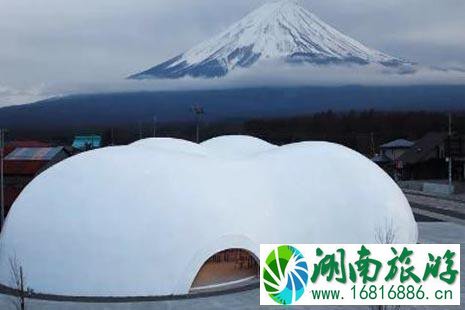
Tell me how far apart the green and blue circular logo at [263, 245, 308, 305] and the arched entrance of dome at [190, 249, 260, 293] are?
295 cm

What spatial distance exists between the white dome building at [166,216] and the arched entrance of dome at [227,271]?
24.7 inches

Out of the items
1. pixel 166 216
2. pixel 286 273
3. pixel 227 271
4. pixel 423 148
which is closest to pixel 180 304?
pixel 166 216

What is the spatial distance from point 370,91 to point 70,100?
89.0m

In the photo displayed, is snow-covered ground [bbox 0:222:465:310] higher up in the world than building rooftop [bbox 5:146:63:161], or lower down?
lower down

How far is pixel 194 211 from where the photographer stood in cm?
1808

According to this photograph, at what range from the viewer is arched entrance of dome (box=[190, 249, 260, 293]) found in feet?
59.0

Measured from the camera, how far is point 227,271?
18766 millimetres

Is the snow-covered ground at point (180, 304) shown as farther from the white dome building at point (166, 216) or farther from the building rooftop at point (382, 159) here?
the building rooftop at point (382, 159)

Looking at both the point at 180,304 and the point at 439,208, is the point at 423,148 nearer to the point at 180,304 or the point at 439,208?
the point at 439,208

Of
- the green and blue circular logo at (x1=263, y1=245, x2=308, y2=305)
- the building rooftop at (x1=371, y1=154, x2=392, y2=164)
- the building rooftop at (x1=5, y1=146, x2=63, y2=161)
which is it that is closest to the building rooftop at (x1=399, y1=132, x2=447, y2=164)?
the building rooftop at (x1=371, y1=154, x2=392, y2=164)

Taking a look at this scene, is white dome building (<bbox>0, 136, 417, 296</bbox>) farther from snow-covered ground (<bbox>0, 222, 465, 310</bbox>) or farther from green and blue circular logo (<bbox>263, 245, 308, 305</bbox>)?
green and blue circular logo (<bbox>263, 245, 308, 305</bbox>)

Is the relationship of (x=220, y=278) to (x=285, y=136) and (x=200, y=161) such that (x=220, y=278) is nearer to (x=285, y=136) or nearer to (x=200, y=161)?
(x=200, y=161)

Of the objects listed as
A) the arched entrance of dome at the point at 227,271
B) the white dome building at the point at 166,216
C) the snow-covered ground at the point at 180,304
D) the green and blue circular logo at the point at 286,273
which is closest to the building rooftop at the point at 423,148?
the white dome building at the point at 166,216

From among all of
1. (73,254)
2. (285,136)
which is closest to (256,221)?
(73,254)
